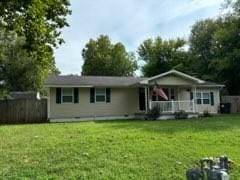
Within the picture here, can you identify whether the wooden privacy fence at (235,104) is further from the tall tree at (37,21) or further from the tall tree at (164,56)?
the tall tree at (37,21)

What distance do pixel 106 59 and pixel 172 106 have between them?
87.6ft

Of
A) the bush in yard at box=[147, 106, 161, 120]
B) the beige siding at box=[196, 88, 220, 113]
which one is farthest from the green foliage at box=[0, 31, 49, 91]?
the beige siding at box=[196, 88, 220, 113]

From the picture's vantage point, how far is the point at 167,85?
27156mm

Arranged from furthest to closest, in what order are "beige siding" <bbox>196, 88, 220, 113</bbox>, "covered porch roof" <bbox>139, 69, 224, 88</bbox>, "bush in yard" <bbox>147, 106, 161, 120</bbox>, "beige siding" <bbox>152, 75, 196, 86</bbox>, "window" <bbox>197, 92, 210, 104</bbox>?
"window" <bbox>197, 92, 210, 104</bbox>, "beige siding" <bbox>196, 88, 220, 113</bbox>, "beige siding" <bbox>152, 75, 196, 86</bbox>, "covered porch roof" <bbox>139, 69, 224, 88</bbox>, "bush in yard" <bbox>147, 106, 161, 120</bbox>

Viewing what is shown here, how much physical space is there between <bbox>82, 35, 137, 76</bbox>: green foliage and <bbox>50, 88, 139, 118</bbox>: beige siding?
75.8 ft

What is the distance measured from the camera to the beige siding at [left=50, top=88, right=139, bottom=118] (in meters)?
24.6

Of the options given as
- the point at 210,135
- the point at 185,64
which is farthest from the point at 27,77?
the point at 210,135

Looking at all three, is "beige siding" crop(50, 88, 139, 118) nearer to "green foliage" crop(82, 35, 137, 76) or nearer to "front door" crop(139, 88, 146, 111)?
"front door" crop(139, 88, 146, 111)

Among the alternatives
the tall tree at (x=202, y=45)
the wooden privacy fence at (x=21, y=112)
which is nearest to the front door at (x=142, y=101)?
the wooden privacy fence at (x=21, y=112)

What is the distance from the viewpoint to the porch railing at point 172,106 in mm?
25141

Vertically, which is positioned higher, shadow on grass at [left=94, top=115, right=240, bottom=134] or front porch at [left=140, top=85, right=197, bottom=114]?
front porch at [left=140, top=85, right=197, bottom=114]

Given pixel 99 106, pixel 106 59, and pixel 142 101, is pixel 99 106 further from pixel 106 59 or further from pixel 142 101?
pixel 106 59

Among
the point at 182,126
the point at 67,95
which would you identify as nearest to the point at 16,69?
the point at 67,95

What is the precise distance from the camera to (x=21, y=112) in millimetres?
23859
